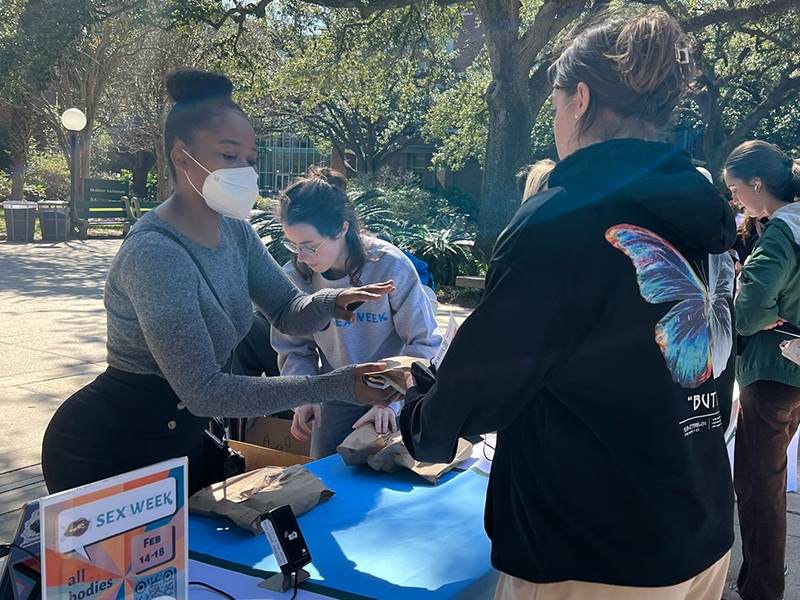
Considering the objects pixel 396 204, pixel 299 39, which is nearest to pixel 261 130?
pixel 299 39

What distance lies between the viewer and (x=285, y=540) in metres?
1.83

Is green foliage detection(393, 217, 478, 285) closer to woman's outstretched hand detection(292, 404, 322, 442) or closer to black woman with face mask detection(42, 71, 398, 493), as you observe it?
woman's outstretched hand detection(292, 404, 322, 442)

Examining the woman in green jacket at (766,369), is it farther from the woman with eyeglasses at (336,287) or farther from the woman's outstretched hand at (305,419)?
the woman's outstretched hand at (305,419)

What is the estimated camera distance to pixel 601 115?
1439 millimetres

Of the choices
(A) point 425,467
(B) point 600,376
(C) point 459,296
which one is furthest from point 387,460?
(C) point 459,296

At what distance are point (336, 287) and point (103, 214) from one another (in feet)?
61.0

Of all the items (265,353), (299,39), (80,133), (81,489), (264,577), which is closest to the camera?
(81,489)

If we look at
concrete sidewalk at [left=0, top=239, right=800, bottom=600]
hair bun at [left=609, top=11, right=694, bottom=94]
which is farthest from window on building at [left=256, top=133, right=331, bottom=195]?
hair bun at [left=609, top=11, right=694, bottom=94]

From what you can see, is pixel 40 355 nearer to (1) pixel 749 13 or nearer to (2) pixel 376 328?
(2) pixel 376 328

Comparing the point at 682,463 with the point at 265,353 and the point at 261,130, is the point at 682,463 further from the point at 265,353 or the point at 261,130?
the point at 261,130

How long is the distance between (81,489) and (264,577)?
2.33ft

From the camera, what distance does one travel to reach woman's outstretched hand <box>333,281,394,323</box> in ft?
7.96

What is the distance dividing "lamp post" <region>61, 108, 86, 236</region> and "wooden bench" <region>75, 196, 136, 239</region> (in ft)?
0.66

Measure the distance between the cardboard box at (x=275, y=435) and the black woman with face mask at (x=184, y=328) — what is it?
1.23 metres
